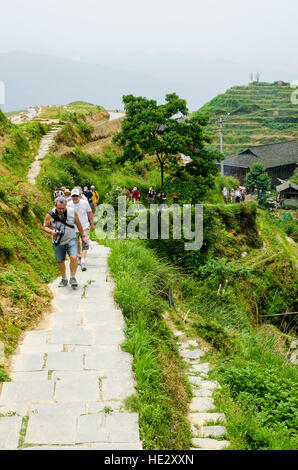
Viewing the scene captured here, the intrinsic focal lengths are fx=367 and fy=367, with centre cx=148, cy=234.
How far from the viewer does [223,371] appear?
548cm

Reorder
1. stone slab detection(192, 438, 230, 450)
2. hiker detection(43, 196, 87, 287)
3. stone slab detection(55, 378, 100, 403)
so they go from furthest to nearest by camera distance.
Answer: hiker detection(43, 196, 87, 287) → stone slab detection(55, 378, 100, 403) → stone slab detection(192, 438, 230, 450)

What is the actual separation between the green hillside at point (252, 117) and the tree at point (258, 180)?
15.1m

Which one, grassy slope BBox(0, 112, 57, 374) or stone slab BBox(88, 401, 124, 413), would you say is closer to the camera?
stone slab BBox(88, 401, 124, 413)

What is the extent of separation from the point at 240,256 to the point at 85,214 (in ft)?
33.7

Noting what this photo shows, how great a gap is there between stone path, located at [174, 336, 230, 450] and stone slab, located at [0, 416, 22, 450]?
165cm

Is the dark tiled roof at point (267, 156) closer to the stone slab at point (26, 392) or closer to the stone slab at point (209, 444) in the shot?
the stone slab at point (209, 444)

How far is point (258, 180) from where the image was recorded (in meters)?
40.9

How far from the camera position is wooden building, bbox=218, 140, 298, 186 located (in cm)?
4759

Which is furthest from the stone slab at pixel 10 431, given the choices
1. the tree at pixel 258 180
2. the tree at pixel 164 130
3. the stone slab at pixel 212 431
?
the tree at pixel 258 180

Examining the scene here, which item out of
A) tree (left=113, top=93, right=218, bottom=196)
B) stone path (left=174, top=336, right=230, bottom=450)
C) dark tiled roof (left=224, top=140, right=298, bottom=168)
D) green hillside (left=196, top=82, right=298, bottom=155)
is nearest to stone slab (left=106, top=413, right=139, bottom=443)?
stone path (left=174, top=336, right=230, bottom=450)

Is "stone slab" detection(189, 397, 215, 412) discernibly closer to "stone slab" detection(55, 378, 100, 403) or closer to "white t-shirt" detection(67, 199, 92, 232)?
"stone slab" detection(55, 378, 100, 403)

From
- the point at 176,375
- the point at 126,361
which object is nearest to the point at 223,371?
the point at 176,375

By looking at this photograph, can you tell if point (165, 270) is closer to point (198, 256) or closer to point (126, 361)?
point (198, 256)
